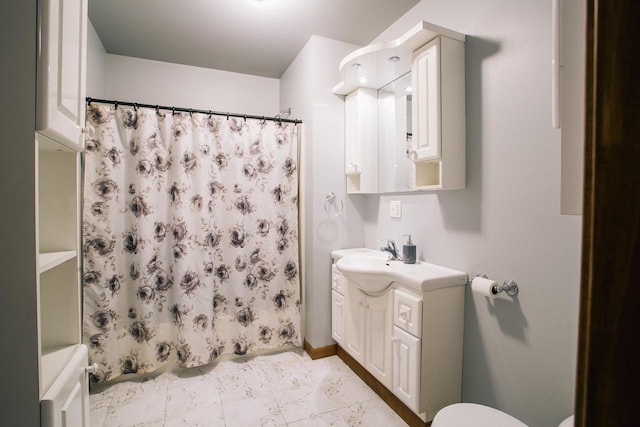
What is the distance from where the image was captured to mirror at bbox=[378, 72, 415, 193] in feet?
6.40

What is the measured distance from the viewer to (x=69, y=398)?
858mm

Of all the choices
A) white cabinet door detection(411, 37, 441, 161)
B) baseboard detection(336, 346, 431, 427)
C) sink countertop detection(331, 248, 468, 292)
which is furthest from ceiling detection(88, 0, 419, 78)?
baseboard detection(336, 346, 431, 427)

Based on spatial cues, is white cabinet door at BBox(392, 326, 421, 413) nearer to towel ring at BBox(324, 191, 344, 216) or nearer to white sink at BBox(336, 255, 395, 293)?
white sink at BBox(336, 255, 395, 293)

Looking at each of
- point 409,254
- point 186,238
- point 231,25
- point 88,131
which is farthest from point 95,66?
point 409,254

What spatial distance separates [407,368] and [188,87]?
116 inches

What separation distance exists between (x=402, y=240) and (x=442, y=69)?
3.49 feet

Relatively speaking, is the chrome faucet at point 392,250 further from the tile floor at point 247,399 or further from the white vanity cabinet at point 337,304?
the tile floor at point 247,399

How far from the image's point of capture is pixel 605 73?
15.4 inches

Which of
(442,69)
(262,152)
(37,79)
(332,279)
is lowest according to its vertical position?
(332,279)

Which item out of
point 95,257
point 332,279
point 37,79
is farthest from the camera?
point 332,279

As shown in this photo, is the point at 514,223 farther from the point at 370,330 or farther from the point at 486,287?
the point at 370,330

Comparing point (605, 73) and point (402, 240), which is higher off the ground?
point (605, 73)

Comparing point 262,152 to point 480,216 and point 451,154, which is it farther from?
point 480,216

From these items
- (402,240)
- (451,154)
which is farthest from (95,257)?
(451,154)
